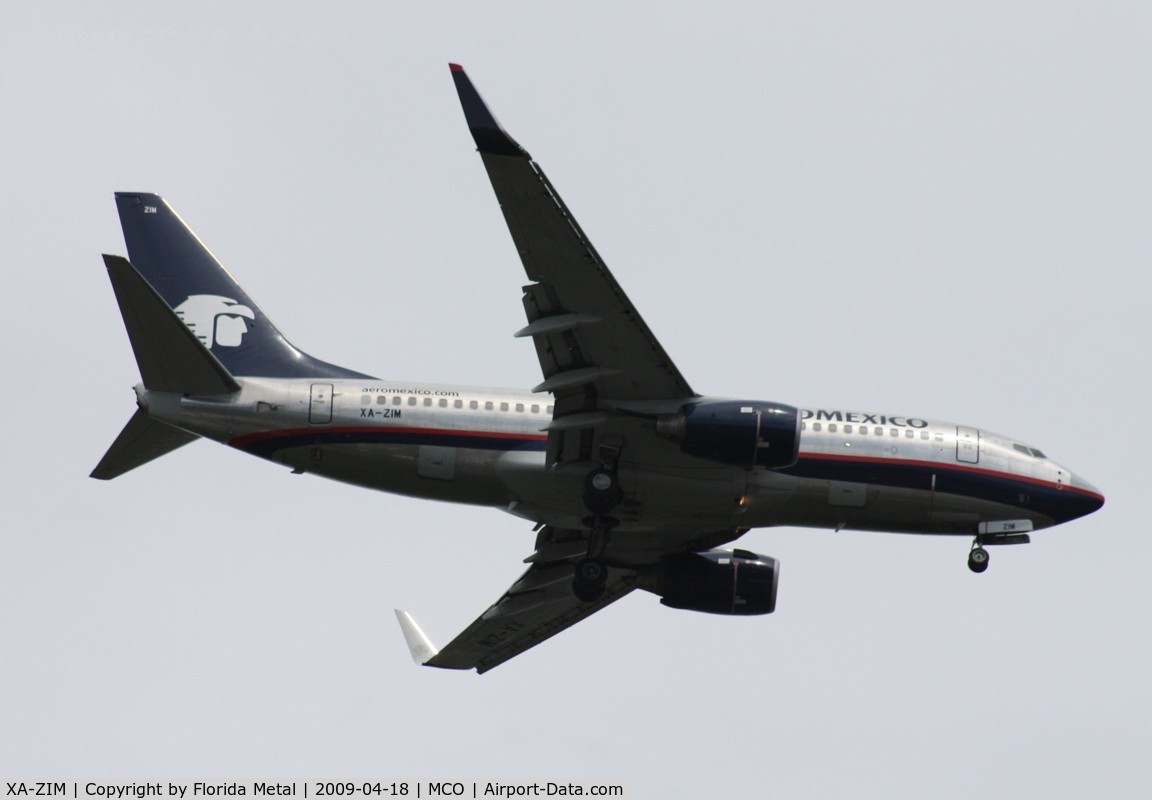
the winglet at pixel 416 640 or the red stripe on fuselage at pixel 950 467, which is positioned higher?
the red stripe on fuselage at pixel 950 467

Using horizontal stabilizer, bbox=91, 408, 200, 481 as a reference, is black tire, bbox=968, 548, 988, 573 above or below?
below

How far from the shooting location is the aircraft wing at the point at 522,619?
4922 centimetres

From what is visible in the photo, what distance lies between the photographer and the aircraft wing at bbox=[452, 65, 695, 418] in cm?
3609

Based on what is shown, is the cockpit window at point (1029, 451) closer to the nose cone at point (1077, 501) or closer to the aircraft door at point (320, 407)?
the nose cone at point (1077, 501)

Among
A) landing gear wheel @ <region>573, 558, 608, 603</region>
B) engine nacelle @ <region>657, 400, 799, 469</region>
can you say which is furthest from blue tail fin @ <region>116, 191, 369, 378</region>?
engine nacelle @ <region>657, 400, 799, 469</region>

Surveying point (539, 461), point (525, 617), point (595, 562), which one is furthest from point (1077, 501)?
point (525, 617)

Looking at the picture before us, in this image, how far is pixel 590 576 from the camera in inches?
1730

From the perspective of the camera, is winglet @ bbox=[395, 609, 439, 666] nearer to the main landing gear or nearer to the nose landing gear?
the main landing gear

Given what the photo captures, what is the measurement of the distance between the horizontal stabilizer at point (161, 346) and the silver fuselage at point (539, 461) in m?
0.36

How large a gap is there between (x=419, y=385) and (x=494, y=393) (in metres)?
1.86

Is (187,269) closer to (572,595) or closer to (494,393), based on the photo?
(494,393)

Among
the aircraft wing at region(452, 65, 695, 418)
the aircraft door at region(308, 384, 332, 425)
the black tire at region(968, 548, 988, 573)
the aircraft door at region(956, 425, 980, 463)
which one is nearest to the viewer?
the aircraft wing at region(452, 65, 695, 418)

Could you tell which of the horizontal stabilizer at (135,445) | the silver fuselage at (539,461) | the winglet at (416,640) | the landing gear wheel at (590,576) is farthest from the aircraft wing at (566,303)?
the winglet at (416,640)

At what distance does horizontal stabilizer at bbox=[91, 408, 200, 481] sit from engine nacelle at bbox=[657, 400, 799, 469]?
12304 mm
